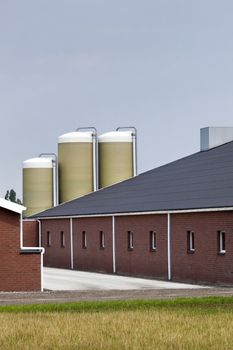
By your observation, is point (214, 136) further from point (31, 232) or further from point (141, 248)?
point (31, 232)

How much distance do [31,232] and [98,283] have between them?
73.4ft

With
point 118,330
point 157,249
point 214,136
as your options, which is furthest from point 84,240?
point 118,330

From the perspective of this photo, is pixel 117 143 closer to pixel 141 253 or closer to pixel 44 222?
pixel 44 222

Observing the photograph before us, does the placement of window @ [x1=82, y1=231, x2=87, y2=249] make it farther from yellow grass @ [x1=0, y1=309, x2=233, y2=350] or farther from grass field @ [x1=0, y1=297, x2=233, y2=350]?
yellow grass @ [x1=0, y1=309, x2=233, y2=350]

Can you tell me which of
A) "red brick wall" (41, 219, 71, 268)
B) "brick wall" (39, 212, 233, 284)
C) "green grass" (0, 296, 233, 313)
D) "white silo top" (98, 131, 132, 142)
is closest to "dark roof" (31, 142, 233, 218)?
"brick wall" (39, 212, 233, 284)

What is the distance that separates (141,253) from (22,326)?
2540cm

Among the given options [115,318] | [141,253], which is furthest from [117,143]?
[115,318]

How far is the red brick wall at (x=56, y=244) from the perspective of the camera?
203 feet

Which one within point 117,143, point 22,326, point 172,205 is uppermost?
point 117,143

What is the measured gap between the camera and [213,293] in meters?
37.3

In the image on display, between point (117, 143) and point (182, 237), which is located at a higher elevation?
point (117, 143)

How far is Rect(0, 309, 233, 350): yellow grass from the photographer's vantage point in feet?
71.4

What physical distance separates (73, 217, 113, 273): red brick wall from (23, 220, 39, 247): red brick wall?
7.88m

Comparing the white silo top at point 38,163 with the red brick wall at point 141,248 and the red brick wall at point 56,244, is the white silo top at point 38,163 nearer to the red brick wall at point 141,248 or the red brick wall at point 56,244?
the red brick wall at point 56,244
